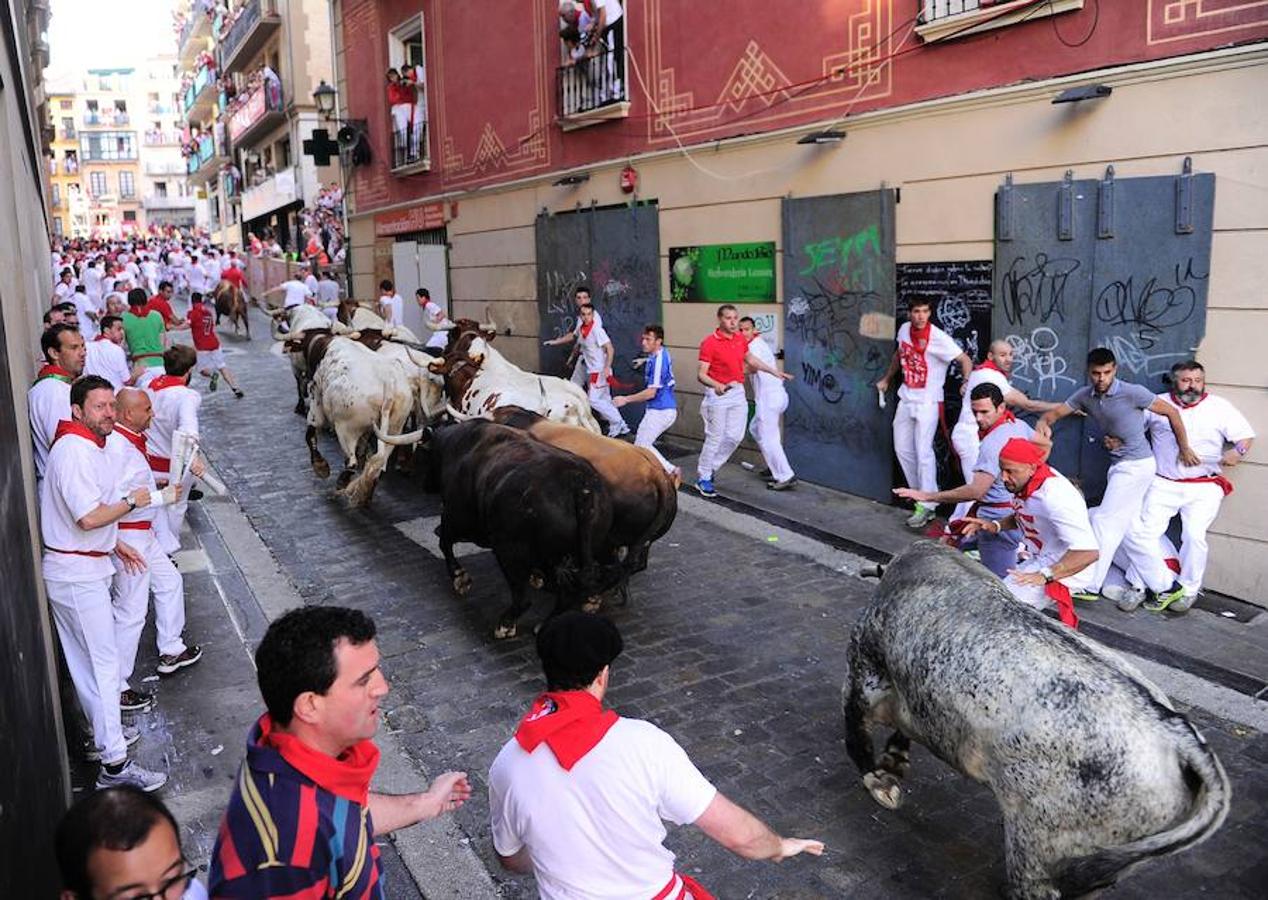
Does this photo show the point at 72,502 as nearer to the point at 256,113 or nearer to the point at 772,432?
the point at 772,432

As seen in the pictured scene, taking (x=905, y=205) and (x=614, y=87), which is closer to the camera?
(x=905, y=205)

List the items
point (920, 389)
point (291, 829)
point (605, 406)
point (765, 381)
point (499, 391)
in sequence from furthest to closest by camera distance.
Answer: point (605, 406)
point (765, 381)
point (499, 391)
point (920, 389)
point (291, 829)

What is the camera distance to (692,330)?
12250mm

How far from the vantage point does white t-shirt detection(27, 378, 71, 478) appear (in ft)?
18.3

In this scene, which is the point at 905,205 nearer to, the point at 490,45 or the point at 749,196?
the point at 749,196

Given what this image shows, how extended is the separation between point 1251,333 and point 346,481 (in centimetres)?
806

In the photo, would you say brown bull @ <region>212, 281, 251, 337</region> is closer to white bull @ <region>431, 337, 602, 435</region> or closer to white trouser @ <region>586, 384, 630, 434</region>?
white trouser @ <region>586, 384, 630, 434</region>

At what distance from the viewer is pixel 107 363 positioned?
10273 mm

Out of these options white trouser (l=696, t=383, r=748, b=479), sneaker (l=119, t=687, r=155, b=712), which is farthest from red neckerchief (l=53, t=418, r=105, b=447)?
white trouser (l=696, t=383, r=748, b=479)

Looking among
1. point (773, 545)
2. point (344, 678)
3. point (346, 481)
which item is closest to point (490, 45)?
point (346, 481)

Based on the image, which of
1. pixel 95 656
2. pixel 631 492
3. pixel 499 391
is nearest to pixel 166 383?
pixel 95 656

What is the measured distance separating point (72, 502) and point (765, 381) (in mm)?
7075

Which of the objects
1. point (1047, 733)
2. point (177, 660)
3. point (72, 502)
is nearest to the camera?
point (1047, 733)

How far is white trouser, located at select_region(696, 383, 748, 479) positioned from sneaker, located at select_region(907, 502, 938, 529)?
6.39ft
